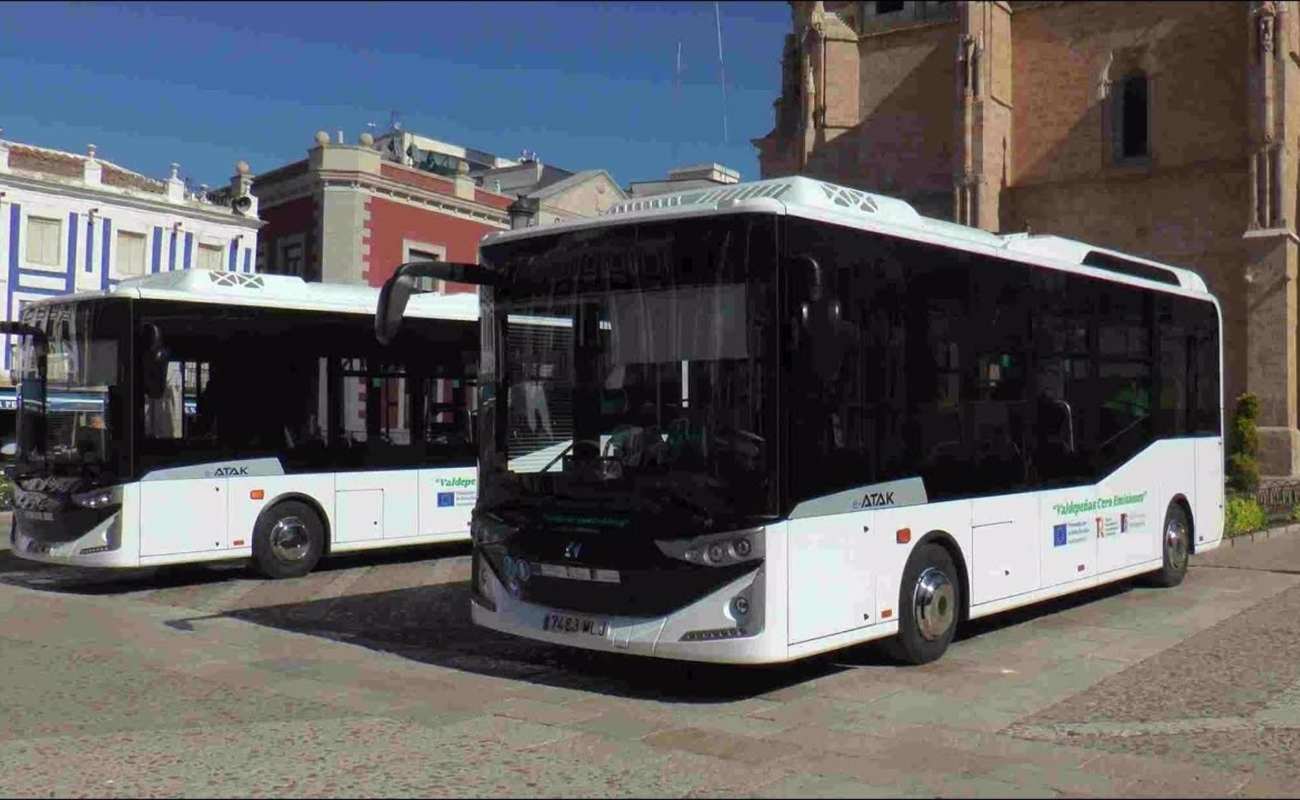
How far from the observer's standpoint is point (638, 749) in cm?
625

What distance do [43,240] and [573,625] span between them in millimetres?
28799

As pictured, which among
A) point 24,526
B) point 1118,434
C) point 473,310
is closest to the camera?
point 1118,434

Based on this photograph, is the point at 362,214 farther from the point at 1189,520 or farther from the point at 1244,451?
the point at 1189,520

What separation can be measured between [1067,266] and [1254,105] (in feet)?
78.9

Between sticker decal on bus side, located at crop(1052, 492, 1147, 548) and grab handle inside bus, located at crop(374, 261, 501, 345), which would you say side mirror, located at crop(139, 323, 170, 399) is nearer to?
grab handle inside bus, located at crop(374, 261, 501, 345)

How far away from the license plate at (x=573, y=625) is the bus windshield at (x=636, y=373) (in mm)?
611

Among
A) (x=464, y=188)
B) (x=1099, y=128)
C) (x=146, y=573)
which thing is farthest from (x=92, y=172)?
(x=1099, y=128)

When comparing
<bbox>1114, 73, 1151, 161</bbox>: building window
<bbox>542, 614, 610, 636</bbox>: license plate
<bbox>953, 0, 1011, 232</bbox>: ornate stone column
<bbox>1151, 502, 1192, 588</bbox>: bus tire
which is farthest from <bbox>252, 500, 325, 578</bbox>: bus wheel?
<bbox>1114, 73, 1151, 161</bbox>: building window

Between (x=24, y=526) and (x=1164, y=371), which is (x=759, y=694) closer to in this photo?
(x=1164, y=371)

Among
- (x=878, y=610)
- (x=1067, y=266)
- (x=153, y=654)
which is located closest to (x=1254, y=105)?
(x=1067, y=266)

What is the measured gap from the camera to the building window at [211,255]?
34.9m

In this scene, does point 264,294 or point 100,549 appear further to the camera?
point 264,294

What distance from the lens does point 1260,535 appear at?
645 inches

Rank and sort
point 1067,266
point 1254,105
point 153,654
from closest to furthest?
point 153,654, point 1067,266, point 1254,105
